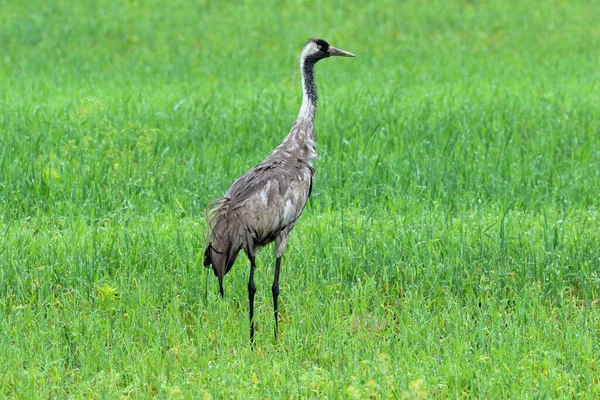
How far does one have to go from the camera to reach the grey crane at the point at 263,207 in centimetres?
701

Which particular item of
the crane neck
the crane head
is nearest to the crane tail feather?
the crane neck

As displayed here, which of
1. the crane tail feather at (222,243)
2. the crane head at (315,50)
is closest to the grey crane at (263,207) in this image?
the crane tail feather at (222,243)

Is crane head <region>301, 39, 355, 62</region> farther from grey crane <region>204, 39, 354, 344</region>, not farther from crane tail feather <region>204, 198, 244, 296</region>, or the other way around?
crane tail feather <region>204, 198, 244, 296</region>

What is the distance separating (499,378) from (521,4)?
19344mm

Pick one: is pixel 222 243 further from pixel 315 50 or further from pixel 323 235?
pixel 315 50

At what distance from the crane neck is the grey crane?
0.5 inches

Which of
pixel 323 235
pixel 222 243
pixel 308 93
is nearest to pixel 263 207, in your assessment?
pixel 222 243

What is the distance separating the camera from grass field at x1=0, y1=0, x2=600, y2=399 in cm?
641

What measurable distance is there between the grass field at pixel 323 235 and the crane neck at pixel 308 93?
1.25m

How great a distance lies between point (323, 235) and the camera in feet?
28.3

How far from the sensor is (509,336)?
6812 millimetres

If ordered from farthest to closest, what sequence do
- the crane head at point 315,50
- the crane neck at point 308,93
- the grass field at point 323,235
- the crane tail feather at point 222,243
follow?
the crane head at point 315,50 < the crane neck at point 308,93 < the crane tail feather at point 222,243 < the grass field at point 323,235

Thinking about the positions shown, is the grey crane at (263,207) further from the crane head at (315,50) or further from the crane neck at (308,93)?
the crane head at (315,50)

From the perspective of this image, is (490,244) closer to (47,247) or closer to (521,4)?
(47,247)
